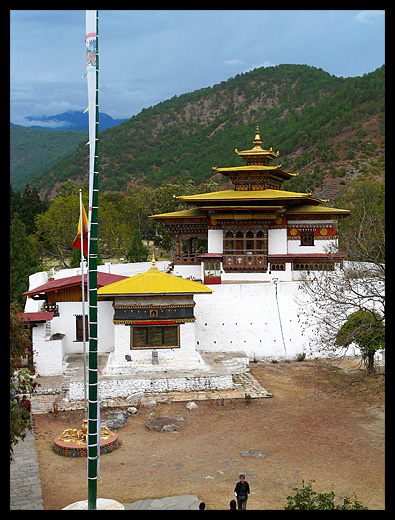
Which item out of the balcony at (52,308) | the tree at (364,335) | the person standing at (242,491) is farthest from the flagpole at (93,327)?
the balcony at (52,308)

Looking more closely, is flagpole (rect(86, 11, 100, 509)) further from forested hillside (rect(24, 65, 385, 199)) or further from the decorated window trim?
forested hillside (rect(24, 65, 385, 199))

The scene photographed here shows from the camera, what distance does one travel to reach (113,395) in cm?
1435

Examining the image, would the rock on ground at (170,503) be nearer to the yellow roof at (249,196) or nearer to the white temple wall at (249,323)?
the white temple wall at (249,323)

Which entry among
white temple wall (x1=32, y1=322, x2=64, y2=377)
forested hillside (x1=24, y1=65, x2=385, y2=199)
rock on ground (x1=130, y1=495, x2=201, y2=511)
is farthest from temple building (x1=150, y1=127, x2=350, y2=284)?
forested hillside (x1=24, y1=65, x2=385, y2=199)

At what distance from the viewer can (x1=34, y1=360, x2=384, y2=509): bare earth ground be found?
9203 mm

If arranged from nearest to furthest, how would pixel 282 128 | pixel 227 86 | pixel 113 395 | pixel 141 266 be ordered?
pixel 113 395 < pixel 141 266 < pixel 282 128 < pixel 227 86

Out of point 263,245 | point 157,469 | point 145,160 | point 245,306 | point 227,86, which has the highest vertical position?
point 227,86

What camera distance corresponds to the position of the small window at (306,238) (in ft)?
79.3

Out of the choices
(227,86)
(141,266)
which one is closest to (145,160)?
(227,86)

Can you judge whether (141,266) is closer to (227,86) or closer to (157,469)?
(157,469)

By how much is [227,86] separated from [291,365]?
92.7 meters

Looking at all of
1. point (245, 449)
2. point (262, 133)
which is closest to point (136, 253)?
point (245, 449)

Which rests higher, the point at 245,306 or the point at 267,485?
the point at 245,306

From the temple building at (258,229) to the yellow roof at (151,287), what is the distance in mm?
5743
